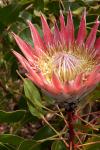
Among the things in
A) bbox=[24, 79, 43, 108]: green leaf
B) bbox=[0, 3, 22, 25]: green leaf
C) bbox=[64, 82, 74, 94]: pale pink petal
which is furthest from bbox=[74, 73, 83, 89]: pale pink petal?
bbox=[0, 3, 22, 25]: green leaf

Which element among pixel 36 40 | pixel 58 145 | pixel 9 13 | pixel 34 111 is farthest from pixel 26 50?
pixel 9 13

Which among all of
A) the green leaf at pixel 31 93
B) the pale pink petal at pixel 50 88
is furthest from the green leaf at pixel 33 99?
the pale pink petal at pixel 50 88

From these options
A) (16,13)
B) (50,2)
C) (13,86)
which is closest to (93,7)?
(50,2)

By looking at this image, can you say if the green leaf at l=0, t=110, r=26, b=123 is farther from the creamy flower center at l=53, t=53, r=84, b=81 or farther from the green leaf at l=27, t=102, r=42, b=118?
the creamy flower center at l=53, t=53, r=84, b=81

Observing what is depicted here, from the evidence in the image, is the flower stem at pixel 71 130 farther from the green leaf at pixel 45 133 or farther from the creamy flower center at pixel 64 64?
the green leaf at pixel 45 133

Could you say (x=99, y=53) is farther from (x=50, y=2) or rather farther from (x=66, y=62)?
(x=50, y=2)
